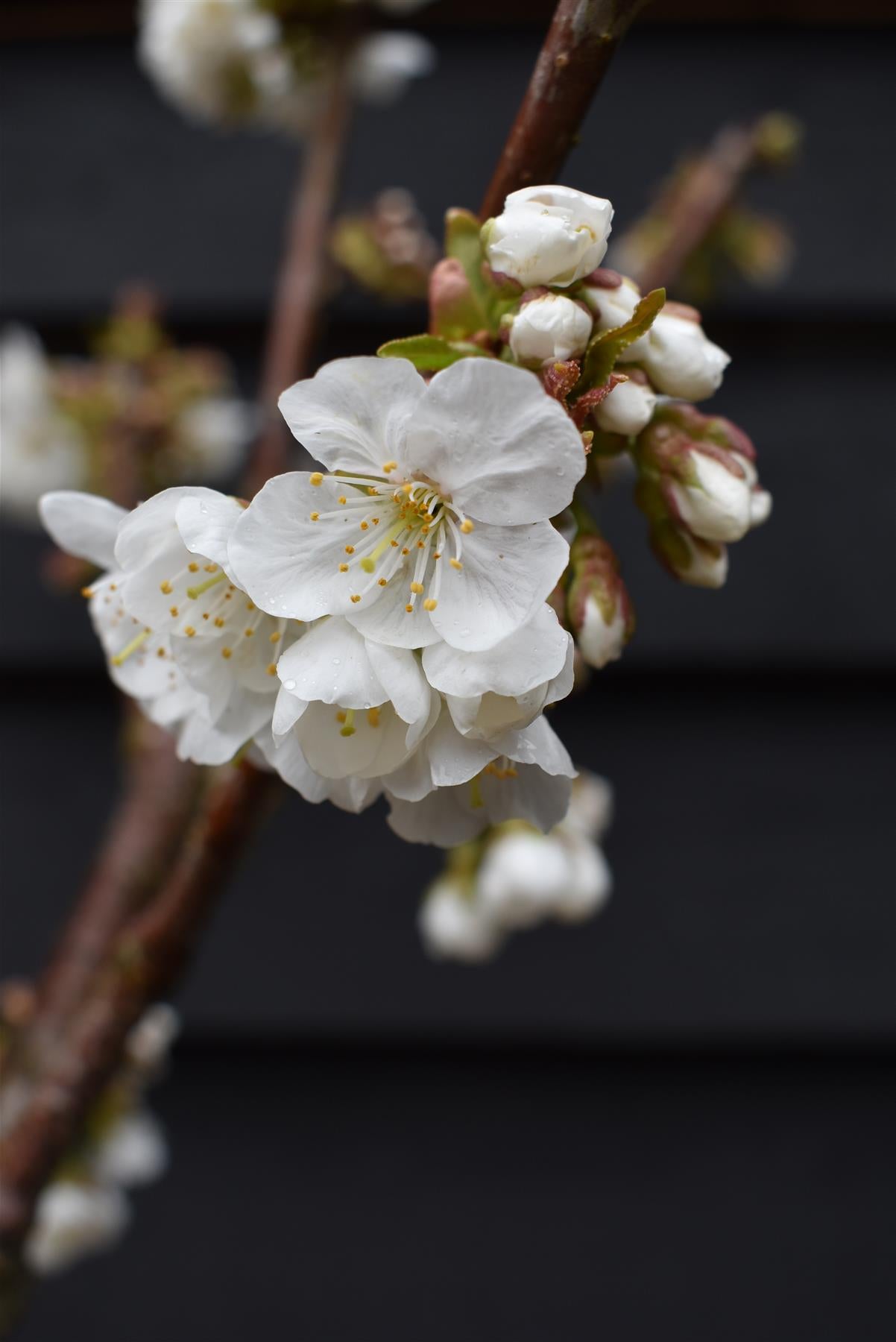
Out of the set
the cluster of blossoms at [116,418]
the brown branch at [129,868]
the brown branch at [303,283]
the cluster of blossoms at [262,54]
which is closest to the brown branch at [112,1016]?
the brown branch at [129,868]

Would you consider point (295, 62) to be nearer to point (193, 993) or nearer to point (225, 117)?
point (225, 117)

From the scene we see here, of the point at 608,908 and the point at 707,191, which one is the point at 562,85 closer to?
the point at 707,191

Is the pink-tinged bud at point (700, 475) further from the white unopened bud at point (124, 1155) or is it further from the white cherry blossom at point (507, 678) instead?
the white unopened bud at point (124, 1155)

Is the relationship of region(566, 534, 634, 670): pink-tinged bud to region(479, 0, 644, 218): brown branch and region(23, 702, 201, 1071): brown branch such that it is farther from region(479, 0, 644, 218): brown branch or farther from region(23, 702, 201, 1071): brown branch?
region(23, 702, 201, 1071): brown branch

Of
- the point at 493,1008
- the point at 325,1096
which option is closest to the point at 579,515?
the point at 493,1008

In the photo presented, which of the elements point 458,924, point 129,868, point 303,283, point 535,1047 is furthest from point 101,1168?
point 303,283
